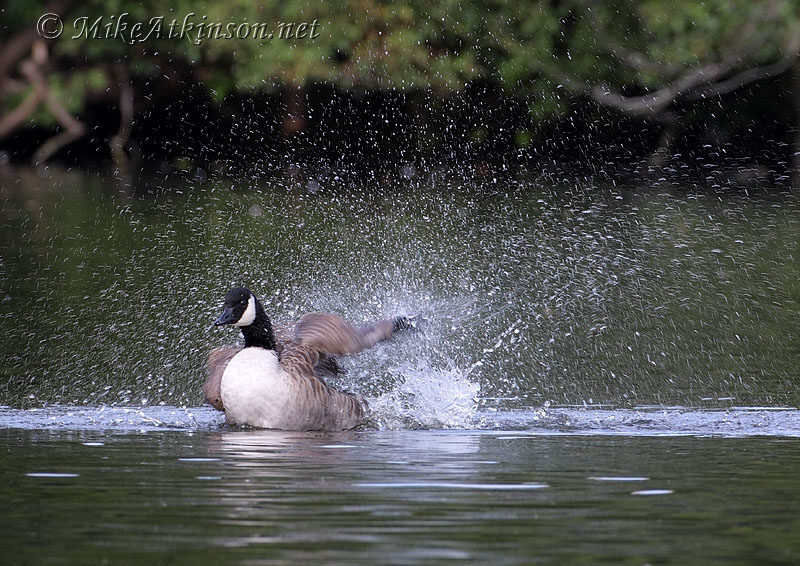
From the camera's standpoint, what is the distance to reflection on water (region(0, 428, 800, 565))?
5.10 metres

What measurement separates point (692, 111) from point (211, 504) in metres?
35.1

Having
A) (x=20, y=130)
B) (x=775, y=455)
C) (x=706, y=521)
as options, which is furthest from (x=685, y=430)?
(x=20, y=130)

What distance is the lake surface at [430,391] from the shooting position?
214 inches

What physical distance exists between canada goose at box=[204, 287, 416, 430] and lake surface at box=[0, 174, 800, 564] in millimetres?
222

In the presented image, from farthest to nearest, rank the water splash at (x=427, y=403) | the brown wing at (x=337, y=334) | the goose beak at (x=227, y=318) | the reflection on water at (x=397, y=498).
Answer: the brown wing at (x=337, y=334), the goose beak at (x=227, y=318), the water splash at (x=427, y=403), the reflection on water at (x=397, y=498)

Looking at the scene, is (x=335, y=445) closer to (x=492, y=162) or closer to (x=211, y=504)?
(x=211, y=504)

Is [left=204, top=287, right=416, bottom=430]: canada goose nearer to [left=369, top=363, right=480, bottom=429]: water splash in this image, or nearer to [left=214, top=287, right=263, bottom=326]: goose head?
[left=214, top=287, right=263, bottom=326]: goose head

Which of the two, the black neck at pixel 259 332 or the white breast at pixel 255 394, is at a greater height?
the black neck at pixel 259 332

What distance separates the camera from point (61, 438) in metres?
8.02

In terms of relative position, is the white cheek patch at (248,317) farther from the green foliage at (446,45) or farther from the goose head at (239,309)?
the green foliage at (446,45)

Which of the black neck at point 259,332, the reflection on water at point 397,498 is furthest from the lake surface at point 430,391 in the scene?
the black neck at point 259,332

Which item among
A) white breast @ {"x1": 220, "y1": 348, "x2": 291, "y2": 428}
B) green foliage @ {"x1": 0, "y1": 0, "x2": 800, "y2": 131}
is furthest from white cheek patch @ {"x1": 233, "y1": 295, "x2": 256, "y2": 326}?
green foliage @ {"x1": 0, "y1": 0, "x2": 800, "y2": 131}

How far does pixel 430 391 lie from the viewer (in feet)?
30.7

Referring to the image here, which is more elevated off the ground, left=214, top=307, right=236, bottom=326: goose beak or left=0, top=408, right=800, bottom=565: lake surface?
left=214, top=307, right=236, bottom=326: goose beak
